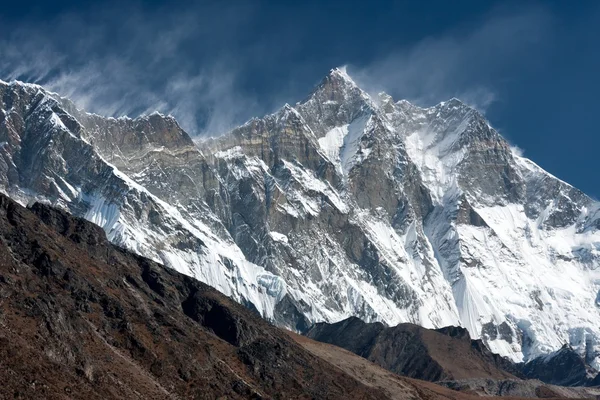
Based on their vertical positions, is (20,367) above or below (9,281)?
below

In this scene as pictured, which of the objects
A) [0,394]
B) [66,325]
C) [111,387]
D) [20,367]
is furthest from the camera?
[66,325]

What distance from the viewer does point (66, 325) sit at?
641ft

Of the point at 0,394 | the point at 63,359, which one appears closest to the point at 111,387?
the point at 63,359

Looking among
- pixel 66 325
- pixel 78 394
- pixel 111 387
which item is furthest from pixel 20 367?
pixel 66 325

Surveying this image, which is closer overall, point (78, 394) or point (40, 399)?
point (40, 399)

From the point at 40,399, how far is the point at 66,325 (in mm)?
42849

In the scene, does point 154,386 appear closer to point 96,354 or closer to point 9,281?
point 96,354

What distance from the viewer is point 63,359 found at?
180 meters

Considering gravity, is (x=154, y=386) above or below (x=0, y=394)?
above

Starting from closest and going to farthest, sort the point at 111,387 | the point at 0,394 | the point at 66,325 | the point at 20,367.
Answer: the point at 0,394 → the point at 20,367 → the point at 111,387 → the point at 66,325

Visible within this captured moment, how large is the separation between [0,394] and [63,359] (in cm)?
3117

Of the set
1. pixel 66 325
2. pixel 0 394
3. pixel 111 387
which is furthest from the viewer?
pixel 66 325

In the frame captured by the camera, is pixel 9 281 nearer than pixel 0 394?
No

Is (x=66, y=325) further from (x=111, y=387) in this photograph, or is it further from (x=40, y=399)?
(x=40, y=399)
